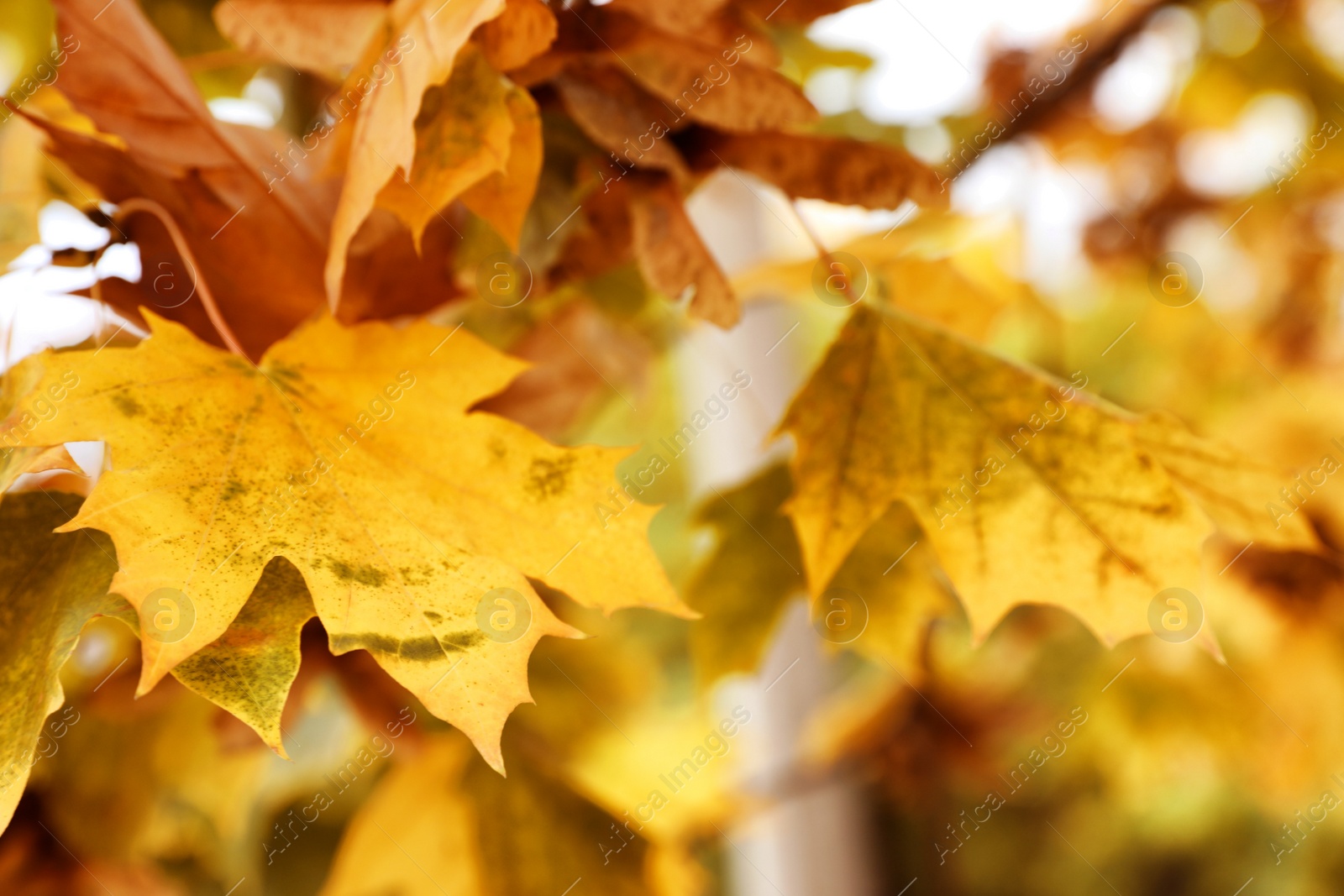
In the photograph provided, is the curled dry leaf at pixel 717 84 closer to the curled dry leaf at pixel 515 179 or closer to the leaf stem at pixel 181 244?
the curled dry leaf at pixel 515 179

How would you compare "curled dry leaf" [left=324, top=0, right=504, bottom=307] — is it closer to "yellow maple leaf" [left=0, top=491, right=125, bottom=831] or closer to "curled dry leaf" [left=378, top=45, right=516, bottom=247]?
"curled dry leaf" [left=378, top=45, right=516, bottom=247]

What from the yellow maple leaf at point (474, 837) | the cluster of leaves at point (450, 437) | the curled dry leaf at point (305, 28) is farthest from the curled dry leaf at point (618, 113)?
the yellow maple leaf at point (474, 837)

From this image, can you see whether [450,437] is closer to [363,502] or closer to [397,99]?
[363,502]

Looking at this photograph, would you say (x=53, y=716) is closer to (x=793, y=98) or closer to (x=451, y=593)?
(x=451, y=593)

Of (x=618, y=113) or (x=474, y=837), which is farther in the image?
(x=474, y=837)

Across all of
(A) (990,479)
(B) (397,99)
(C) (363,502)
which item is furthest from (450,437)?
(A) (990,479)
